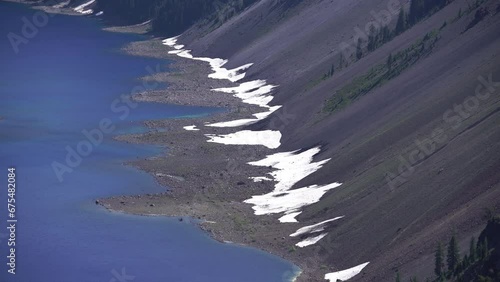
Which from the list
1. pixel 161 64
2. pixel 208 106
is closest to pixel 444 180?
pixel 208 106

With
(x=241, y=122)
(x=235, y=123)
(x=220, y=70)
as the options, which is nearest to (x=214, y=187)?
(x=235, y=123)

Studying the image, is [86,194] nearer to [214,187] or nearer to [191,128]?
[214,187]

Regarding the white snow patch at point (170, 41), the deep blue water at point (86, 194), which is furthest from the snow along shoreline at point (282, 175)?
the white snow patch at point (170, 41)

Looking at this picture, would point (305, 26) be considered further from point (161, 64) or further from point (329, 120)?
point (329, 120)

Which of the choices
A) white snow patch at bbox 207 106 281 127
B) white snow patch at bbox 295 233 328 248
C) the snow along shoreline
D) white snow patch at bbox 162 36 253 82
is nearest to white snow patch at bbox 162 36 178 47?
white snow patch at bbox 162 36 253 82

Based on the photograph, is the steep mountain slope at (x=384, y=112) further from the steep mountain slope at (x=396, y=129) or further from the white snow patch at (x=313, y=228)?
the white snow patch at (x=313, y=228)

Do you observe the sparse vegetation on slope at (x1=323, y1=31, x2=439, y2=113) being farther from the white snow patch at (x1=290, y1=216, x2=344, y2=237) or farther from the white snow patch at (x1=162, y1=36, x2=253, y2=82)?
the white snow patch at (x1=162, y1=36, x2=253, y2=82)
